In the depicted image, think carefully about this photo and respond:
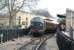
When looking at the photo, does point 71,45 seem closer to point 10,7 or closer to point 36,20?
point 36,20

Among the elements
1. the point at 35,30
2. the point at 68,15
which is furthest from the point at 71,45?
the point at 35,30

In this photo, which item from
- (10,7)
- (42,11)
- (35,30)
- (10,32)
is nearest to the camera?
(10,32)

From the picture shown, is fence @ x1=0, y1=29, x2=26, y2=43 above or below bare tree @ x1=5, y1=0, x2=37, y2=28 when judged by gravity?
below

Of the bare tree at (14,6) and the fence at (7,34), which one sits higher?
the bare tree at (14,6)

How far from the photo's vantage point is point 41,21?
34.7m

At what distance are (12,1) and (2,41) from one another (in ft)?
58.8

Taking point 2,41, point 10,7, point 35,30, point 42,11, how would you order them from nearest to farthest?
point 2,41, point 35,30, point 10,7, point 42,11

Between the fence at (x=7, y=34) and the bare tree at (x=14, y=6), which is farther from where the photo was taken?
the bare tree at (x=14, y=6)

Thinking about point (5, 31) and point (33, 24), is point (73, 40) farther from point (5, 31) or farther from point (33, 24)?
point (33, 24)

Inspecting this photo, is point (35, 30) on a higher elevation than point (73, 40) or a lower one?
lower

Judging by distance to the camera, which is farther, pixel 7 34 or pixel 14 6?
pixel 14 6

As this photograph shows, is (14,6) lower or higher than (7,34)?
higher

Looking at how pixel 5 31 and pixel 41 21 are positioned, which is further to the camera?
pixel 41 21

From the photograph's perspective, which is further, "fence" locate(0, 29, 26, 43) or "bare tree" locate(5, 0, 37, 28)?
"bare tree" locate(5, 0, 37, 28)
